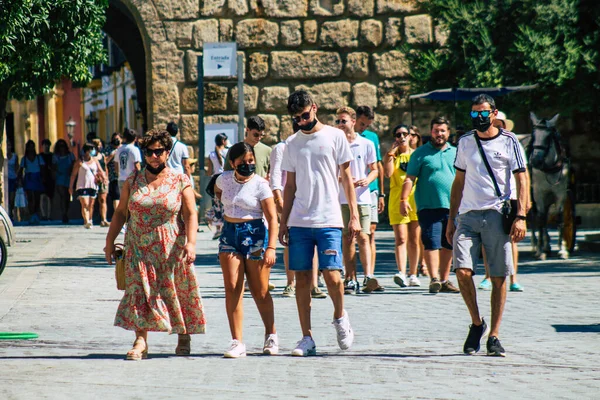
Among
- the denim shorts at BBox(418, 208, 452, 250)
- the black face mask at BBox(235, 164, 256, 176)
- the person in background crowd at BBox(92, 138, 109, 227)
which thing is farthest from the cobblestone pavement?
the person in background crowd at BBox(92, 138, 109, 227)

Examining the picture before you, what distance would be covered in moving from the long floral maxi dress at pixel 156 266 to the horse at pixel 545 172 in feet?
27.7

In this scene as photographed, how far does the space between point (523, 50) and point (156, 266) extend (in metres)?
14.7

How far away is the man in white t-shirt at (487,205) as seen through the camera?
8508 millimetres

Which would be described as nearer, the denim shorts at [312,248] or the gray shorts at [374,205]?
the denim shorts at [312,248]

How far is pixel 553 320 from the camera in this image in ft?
33.3

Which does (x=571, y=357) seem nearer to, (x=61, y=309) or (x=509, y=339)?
(x=509, y=339)

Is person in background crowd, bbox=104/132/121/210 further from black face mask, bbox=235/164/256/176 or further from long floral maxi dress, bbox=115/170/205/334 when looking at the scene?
long floral maxi dress, bbox=115/170/205/334

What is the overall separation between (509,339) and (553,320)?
3.94 feet

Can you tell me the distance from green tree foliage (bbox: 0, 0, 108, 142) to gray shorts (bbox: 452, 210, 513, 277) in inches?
343

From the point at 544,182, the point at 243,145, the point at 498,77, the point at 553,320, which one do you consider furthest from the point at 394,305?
the point at 498,77

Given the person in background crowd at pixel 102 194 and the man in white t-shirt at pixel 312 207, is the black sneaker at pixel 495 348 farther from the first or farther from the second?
the person in background crowd at pixel 102 194

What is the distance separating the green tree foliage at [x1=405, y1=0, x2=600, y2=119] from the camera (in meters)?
21.9

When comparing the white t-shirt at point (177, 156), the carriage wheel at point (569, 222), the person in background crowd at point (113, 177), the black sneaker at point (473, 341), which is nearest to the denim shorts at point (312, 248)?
the black sneaker at point (473, 341)

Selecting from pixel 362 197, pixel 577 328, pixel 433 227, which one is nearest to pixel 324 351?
pixel 577 328
